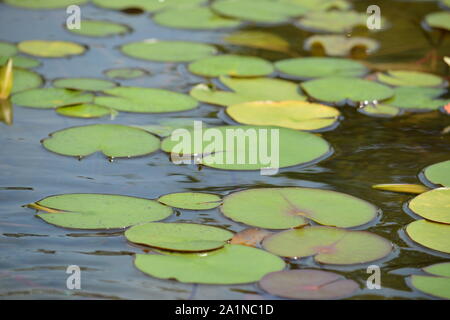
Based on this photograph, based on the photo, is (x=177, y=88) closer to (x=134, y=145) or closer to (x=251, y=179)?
(x=134, y=145)

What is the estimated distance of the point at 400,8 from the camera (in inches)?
179

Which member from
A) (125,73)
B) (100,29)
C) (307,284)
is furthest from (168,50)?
(307,284)

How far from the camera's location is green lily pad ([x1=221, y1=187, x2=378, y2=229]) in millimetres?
2281

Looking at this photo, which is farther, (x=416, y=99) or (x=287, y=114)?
(x=416, y=99)

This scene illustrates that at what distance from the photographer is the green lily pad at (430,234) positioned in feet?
7.19

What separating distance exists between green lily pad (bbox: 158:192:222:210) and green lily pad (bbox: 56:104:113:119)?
0.75m

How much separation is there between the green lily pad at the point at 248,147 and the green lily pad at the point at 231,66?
2.23 ft

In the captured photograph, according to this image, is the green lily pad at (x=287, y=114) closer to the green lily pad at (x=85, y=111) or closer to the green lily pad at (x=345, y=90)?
the green lily pad at (x=345, y=90)

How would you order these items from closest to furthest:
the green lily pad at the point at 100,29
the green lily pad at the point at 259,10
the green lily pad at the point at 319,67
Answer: the green lily pad at the point at 319,67 < the green lily pad at the point at 100,29 < the green lily pad at the point at 259,10

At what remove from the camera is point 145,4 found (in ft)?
14.7

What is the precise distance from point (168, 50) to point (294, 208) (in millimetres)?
1688

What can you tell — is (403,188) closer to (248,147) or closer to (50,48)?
(248,147)

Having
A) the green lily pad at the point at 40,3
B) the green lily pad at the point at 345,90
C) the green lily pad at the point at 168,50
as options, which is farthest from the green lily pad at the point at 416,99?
the green lily pad at the point at 40,3

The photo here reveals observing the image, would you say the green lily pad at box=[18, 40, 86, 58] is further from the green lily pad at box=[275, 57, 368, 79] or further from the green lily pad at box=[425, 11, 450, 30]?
the green lily pad at box=[425, 11, 450, 30]
